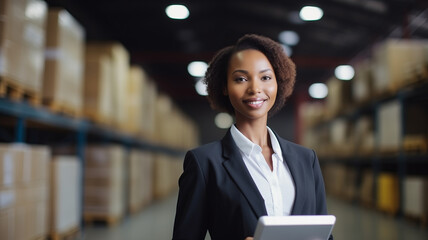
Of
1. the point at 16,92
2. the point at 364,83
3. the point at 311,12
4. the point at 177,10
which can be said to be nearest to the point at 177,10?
the point at 177,10

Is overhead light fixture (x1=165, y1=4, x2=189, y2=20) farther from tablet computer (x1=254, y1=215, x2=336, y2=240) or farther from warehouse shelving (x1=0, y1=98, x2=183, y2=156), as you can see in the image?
tablet computer (x1=254, y1=215, x2=336, y2=240)

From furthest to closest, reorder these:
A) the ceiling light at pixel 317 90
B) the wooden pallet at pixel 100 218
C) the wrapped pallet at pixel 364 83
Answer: the ceiling light at pixel 317 90, the wrapped pallet at pixel 364 83, the wooden pallet at pixel 100 218

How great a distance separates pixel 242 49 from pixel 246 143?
1.13 ft

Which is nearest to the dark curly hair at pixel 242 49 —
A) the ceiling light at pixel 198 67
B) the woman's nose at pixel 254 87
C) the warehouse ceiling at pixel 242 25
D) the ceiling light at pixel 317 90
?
the woman's nose at pixel 254 87

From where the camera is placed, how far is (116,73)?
816 centimetres

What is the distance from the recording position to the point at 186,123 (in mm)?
22172

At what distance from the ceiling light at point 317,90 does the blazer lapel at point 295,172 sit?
21.7m

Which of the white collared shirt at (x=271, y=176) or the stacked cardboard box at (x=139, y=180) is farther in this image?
the stacked cardboard box at (x=139, y=180)

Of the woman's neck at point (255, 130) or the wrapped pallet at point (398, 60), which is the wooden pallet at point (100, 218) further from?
the woman's neck at point (255, 130)

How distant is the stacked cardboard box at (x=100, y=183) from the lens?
7559mm

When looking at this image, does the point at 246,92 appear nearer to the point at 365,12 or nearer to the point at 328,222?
the point at 328,222

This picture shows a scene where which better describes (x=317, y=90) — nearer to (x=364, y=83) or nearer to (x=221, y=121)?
(x=221, y=121)

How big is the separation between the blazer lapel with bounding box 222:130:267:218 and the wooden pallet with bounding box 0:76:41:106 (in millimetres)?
2927

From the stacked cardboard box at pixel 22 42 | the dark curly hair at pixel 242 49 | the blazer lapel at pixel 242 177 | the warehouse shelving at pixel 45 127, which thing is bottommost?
the blazer lapel at pixel 242 177
